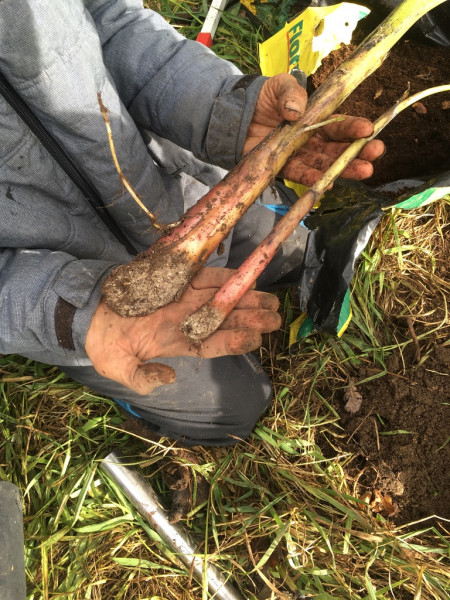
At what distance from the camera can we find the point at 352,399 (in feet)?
5.32

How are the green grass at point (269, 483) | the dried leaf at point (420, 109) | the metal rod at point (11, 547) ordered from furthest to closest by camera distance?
1. the dried leaf at point (420, 109)
2. the green grass at point (269, 483)
3. the metal rod at point (11, 547)

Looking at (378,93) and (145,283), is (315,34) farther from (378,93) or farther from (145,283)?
(145,283)

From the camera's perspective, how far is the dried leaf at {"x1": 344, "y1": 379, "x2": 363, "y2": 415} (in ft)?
5.29

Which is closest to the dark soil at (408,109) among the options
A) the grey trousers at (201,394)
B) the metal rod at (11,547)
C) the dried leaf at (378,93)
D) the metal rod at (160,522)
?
the dried leaf at (378,93)

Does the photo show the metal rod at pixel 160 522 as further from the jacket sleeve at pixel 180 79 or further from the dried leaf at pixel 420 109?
the dried leaf at pixel 420 109

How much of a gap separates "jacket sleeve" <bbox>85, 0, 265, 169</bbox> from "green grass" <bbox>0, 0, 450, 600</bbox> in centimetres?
73

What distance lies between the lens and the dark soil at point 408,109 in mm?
1679

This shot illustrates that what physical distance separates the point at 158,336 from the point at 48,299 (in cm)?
31

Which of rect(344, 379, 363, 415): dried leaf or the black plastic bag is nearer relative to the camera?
the black plastic bag

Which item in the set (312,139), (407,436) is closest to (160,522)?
(407,436)

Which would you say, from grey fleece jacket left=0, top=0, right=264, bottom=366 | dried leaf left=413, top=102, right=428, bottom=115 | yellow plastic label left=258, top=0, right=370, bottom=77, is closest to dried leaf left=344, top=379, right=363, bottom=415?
grey fleece jacket left=0, top=0, right=264, bottom=366

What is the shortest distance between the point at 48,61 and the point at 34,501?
1503 millimetres

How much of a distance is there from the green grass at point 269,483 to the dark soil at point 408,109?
7.6 inches

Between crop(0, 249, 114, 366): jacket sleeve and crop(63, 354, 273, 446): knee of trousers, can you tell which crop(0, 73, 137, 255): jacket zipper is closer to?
crop(0, 249, 114, 366): jacket sleeve
